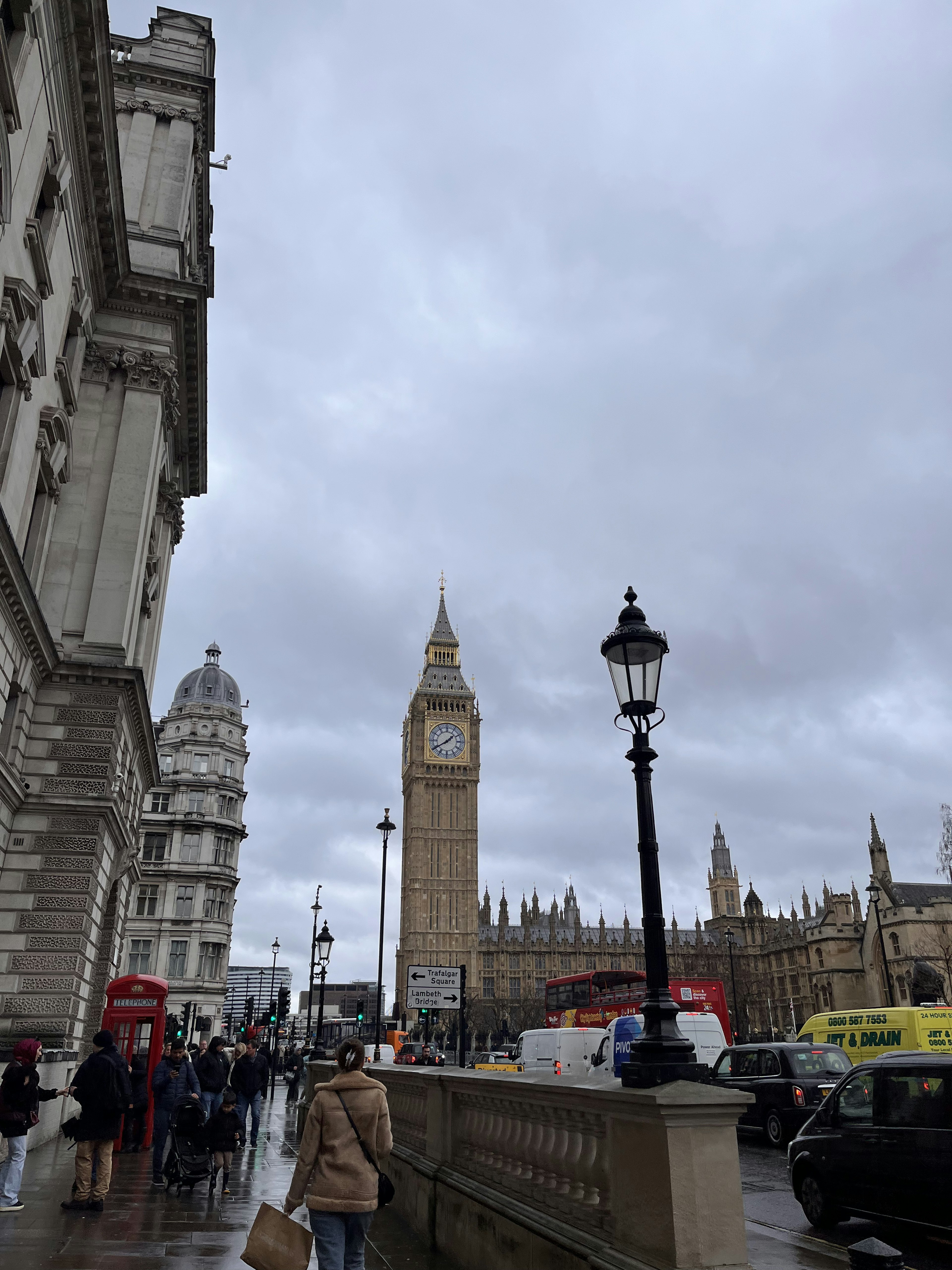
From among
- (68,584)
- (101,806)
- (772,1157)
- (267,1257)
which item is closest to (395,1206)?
(267,1257)

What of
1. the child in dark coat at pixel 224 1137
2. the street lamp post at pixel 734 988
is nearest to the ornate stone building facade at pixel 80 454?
the child in dark coat at pixel 224 1137

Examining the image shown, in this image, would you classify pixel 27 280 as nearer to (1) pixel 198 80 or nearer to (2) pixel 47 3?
(2) pixel 47 3

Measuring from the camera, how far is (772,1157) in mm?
16688

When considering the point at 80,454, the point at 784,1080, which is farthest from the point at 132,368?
the point at 784,1080

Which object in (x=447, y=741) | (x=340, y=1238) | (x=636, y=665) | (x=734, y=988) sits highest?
(x=447, y=741)

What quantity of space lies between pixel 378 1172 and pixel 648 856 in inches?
114

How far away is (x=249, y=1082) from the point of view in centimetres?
1738

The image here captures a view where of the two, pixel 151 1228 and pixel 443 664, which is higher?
pixel 443 664

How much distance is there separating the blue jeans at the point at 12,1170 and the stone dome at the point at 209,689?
58207 mm

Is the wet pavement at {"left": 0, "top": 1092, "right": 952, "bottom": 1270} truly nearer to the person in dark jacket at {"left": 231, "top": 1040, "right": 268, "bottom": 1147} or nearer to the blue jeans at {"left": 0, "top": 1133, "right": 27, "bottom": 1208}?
the blue jeans at {"left": 0, "top": 1133, "right": 27, "bottom": 1208}

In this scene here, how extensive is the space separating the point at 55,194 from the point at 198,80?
14091mm

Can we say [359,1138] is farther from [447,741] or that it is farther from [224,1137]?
[447,741]

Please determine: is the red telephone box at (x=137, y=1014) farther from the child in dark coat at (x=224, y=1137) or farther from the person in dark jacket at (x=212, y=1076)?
the child in dark coat at (x=224, y=1137)

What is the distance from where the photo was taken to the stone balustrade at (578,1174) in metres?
4.99
